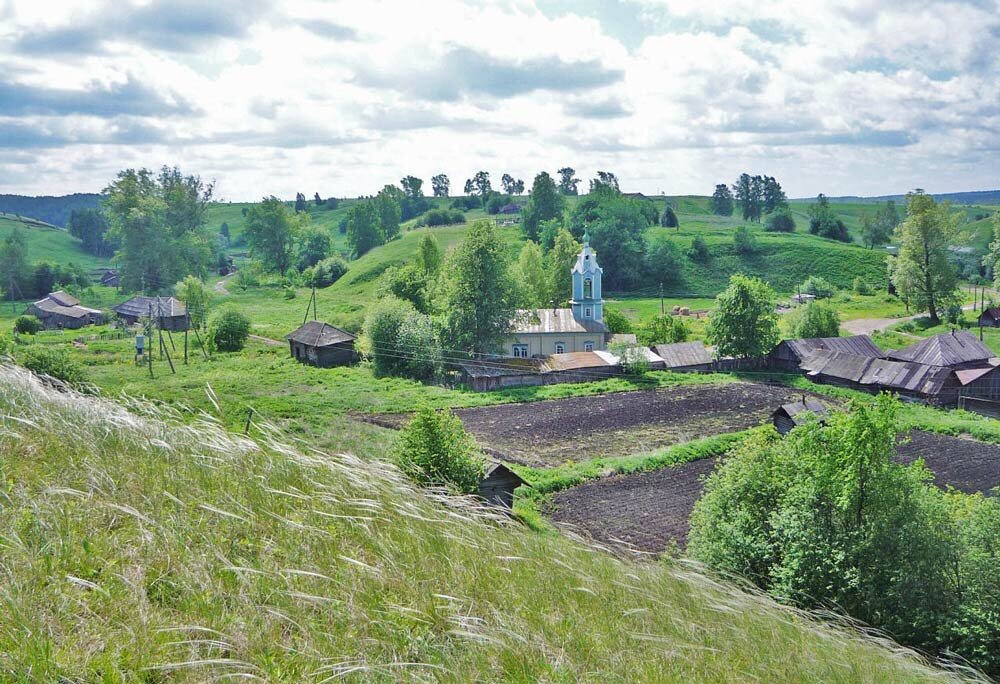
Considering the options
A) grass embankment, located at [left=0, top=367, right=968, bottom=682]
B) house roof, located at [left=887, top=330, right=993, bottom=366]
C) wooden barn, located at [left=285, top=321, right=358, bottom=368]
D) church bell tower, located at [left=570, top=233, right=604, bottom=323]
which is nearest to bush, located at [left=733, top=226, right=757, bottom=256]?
church bell tower, located at [left=570, top=233, right=604, bottom=323]

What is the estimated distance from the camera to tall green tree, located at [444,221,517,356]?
45.0m

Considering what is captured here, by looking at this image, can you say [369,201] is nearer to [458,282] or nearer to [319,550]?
[458,282]

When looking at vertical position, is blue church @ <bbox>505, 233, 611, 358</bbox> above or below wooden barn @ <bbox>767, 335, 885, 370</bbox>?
above

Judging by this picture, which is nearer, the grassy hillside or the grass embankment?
the grass embankment

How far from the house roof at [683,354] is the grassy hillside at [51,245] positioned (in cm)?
10829

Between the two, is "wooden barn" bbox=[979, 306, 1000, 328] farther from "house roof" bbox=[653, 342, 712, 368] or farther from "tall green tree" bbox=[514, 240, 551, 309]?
"tall green tree" bbox=[514, 240, 551, 309]

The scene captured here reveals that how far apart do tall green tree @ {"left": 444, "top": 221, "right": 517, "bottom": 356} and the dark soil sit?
19.9m

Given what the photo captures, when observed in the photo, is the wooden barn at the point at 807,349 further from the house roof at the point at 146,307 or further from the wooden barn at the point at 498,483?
the house roof at the point at 146,307

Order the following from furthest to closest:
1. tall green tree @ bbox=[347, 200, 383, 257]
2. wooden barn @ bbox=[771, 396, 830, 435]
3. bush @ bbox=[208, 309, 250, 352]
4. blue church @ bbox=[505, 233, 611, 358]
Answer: tall green tree @ bbox=[347, 200, 383, 257] → bush @ bbox=[208, 309, 250, 352] → blue church @ bbox=[505, 233, 611, 358] → wooden barn @ bbox=[771, 396, 830, 435]

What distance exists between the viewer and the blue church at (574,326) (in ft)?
163

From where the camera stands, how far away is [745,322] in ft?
154

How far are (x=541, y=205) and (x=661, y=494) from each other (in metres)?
82.0

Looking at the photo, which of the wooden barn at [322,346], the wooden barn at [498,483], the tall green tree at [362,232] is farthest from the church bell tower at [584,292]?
the tall green tree at [362,232]

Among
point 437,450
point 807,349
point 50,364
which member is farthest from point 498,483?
point 807,349
